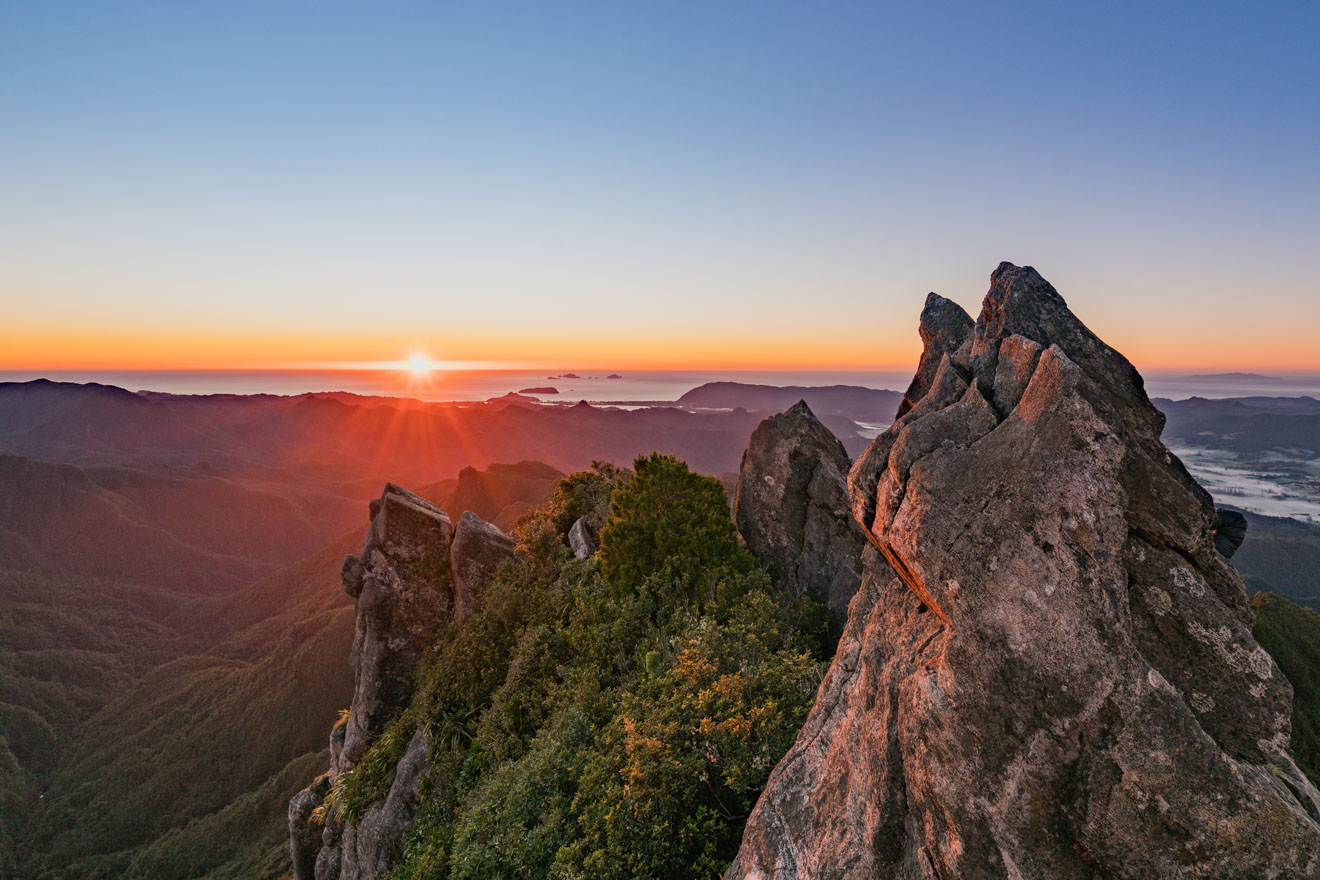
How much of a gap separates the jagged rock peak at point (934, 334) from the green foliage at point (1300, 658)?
37.6 metres

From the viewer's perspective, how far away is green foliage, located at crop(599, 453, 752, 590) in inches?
913

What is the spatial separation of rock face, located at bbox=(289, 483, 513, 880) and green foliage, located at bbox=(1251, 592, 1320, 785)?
46.9 m

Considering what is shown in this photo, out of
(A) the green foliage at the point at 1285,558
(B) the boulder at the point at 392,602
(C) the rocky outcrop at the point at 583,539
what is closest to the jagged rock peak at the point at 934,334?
(C) the rocky outcrop at the point at 583,539

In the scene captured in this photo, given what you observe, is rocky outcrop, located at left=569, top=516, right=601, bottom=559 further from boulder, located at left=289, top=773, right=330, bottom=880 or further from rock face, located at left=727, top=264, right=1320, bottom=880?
rock face, located at left=727, top=264, right=1320, bottom=880

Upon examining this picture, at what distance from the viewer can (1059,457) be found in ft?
23.4

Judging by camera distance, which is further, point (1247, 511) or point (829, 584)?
point (1247, 511)

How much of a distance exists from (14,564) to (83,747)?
115 metres

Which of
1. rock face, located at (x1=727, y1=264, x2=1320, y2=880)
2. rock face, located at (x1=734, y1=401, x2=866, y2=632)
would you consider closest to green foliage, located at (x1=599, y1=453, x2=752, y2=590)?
rock face, located at (x1=734, y1=401, x2=866, y2=632)

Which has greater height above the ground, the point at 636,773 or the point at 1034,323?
the point at 1034,323

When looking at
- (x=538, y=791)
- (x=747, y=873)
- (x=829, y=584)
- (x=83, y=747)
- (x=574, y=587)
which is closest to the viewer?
(x=747, y=873)

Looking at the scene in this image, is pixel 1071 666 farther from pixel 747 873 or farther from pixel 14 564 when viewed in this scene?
pixel 14 564

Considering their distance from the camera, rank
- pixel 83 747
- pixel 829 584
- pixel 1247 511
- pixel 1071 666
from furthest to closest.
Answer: pixel 1247 511 → pixel 83 747 → pixel 829 584 → pixel 1071 666

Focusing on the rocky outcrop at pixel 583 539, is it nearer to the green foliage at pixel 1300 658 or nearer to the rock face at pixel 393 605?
the rock face at pixel 393 605

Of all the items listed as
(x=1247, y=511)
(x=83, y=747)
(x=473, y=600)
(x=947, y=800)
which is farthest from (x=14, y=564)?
(x=1247, y=511)
